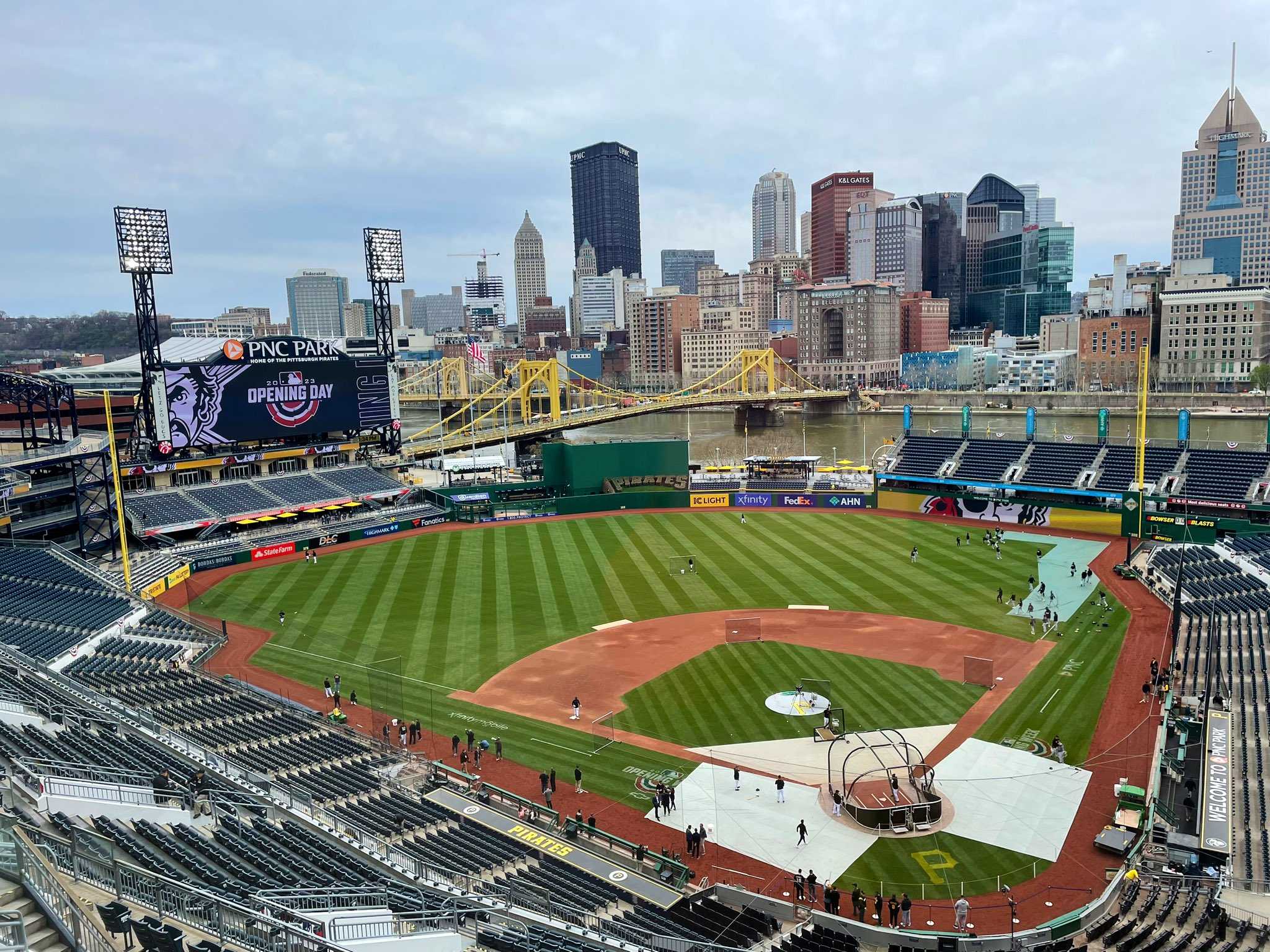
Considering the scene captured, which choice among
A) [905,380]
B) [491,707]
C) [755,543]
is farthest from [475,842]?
[905,380]

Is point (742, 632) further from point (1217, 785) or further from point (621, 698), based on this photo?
point (1217, 785)

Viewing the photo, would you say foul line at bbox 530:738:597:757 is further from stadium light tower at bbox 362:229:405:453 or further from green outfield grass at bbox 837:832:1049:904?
stadium light tower at bbox 362:229:405:453

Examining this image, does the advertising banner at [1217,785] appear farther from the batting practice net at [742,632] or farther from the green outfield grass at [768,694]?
the batting practice net at [742,632]

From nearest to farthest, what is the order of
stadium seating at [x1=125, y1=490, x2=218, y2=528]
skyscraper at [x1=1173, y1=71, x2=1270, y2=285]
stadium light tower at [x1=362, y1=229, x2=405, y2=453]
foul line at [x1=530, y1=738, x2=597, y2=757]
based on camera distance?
foul line at [x1=530, y1=738, x2=597, y2=757], stadium seating at [x1=125, y1=490, x2=218, y2=528], stadium light tower at [x1=362, y1=229, x2=405, y2=453], skyscraper at [x1=1173, y1=71, x2=1270, y2=285]

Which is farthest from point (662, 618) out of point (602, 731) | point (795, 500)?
point (795, 500)

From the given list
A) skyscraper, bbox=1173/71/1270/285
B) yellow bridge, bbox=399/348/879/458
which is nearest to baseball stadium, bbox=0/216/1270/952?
yellow bridge, bbox=399/348/879/458

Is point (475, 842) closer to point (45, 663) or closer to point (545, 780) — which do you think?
point (545, 780)
